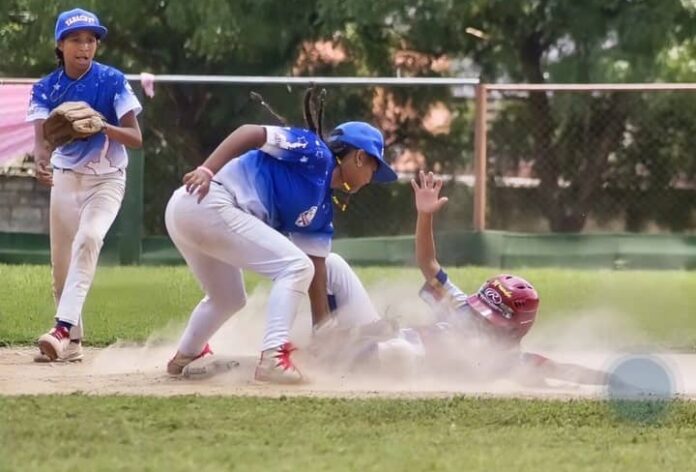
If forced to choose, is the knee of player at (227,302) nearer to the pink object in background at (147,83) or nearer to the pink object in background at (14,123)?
the pink object in background at (14,123)

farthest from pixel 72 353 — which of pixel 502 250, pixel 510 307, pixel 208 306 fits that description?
pixel 502 250

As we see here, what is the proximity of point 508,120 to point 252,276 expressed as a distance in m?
5.97

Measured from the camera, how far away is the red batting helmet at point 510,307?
20.4 ft

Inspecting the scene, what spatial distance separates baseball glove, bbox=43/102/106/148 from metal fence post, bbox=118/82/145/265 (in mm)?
7010

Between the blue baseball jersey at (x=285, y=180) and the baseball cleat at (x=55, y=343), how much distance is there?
3.95 ft

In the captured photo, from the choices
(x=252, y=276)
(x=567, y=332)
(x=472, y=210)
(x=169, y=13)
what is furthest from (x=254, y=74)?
(x=567, y=332)

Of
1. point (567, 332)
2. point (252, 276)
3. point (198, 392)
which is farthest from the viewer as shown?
point (252, 276)

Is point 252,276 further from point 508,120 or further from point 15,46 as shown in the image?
point 15,46

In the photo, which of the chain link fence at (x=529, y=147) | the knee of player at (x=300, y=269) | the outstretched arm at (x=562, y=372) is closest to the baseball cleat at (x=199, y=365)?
the knee of player at (x=300, y=269)

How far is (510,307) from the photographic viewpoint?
6.21 m

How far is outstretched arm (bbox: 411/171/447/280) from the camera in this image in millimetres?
6363

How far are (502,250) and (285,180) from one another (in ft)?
27.9

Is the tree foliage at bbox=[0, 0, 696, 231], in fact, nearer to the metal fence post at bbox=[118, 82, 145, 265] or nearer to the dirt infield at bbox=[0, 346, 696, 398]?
the metal fence post at bbox=[118, 82, 145, 265]

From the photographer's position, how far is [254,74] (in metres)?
17.7
